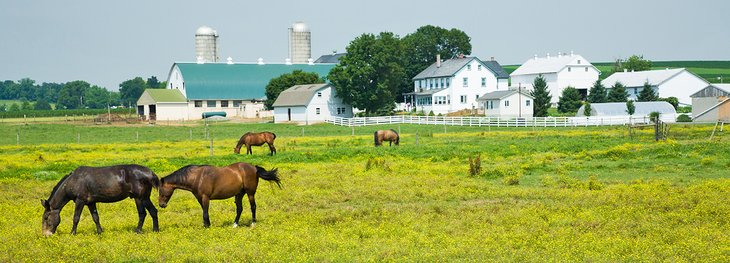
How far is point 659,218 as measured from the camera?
18141mm

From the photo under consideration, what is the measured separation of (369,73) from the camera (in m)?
86.5

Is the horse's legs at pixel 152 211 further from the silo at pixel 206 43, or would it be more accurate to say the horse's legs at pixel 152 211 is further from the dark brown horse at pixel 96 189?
the silo at pixel 206 43

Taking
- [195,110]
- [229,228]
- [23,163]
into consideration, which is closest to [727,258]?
[229,228]

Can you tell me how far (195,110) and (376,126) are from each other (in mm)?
36529

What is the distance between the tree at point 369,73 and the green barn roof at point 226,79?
70.7 ft

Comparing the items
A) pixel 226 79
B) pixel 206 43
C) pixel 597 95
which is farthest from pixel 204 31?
pixel 597 95

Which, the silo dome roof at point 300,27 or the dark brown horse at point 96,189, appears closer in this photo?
the dark brown horse at point 96,189

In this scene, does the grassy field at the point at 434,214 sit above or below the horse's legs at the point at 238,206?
below

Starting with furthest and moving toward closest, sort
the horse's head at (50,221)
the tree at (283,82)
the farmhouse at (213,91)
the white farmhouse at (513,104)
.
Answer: the farmhouse at (213,91) → the tree at (283,82) → the white farmhouse at (513,104) → the horse's head at (50,221)

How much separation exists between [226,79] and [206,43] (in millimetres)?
25126

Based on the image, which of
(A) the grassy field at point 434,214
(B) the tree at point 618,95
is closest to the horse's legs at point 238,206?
(A) the grassy field at point 434,214

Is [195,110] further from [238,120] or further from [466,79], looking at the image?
[466,79]

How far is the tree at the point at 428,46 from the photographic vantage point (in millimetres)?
115062

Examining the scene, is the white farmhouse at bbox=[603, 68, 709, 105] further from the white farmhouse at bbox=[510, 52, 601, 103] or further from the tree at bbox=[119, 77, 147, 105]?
the tree at bbox=[119, 77, 147, 105]
